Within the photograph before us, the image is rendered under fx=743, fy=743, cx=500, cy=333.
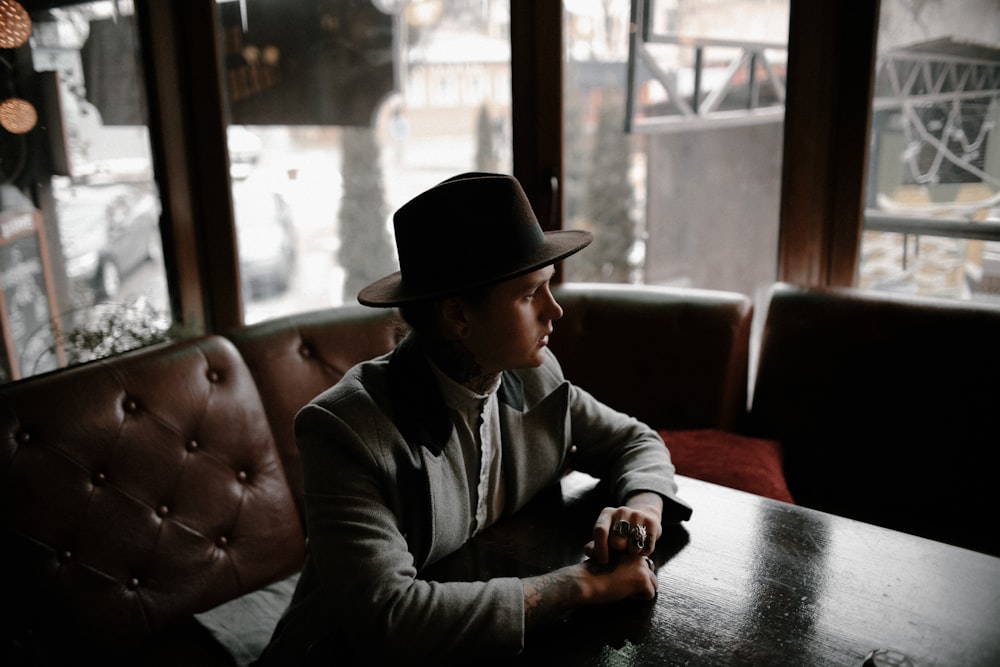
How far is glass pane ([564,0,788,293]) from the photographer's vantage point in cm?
263

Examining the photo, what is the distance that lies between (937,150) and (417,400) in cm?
197

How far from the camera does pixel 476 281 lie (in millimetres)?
1239

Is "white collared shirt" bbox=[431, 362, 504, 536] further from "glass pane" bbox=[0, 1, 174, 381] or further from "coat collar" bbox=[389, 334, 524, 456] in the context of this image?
"glass pane" bbox=[0, 1, 174, 381]

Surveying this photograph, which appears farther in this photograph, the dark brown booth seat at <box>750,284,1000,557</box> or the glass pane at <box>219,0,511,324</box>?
the glass pane at <box>219,0,511,324</box>

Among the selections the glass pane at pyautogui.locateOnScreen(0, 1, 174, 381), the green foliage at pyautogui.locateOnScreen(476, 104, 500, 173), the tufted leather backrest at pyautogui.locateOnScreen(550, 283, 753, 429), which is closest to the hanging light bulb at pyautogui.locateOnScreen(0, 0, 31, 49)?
the glass pane at pyautogui.locateOnScreen(0, 1, 174, 381)

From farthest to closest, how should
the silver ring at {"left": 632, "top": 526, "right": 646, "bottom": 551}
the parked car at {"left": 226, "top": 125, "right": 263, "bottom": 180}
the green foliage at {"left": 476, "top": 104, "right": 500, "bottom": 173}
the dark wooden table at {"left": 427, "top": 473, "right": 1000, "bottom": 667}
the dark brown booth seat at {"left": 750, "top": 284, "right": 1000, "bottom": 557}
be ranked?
the green foliage at {"left": 476, "top": 104, "right": 500, "bottom": 173} < the parked car at {"left": 226, "top": 125, "right": 263, "bottom": 180} < the dark brown booth seat at {"left": 750, "top": 284, "right": 1000, "bottom": 557} < the silver ring at {"left": 632, "top": 526, "right": 646, "bottom": 551} < the dark wooden table at {"left": 427, "top": 473, "right": 1000, "bottom": 667}

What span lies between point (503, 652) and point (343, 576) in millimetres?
265

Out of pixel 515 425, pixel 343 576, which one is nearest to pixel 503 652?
pixel 343 576

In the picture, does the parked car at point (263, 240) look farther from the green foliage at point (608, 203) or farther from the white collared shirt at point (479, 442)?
the white collared shirt at point (479, 442)

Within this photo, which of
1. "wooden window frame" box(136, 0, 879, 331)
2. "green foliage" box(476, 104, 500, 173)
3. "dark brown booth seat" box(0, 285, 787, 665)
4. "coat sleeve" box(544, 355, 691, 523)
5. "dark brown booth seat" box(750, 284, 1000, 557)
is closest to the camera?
"coat sleeve" box(544, 355, 691, 523)

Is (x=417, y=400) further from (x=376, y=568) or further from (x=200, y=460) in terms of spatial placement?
(x=200, y=460)

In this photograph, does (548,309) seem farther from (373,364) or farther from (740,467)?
(740,467)

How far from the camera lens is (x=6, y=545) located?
158 centimetres

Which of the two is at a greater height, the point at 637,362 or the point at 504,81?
the point at 504,81
